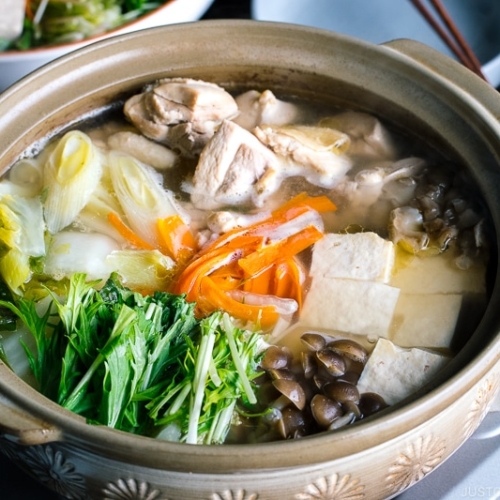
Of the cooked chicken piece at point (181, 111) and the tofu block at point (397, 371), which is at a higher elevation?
the cooked chicken piece at point (181, 111)

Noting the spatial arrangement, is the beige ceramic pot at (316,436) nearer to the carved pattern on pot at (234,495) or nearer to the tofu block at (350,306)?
the carved pattern on pot at (234,495)

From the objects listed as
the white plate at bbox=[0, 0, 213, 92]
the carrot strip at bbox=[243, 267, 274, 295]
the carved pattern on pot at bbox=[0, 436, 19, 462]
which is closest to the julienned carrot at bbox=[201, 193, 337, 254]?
the carrot strip at bbox=[243, 267, 274, 295]

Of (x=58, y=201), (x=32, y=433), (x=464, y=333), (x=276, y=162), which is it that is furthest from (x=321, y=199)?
(x=32, y=433)

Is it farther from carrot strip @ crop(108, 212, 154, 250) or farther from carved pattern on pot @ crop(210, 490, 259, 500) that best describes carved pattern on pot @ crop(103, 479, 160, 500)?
carrot strip @ crop(108, 212, 154, 250)

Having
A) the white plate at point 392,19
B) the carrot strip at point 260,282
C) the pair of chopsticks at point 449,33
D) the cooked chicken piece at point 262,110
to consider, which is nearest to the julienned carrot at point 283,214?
the carrot strip at point 260,282

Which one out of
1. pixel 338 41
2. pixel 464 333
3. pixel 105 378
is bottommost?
pixel 464 333

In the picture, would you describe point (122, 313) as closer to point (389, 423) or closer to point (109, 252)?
point (109, 252)

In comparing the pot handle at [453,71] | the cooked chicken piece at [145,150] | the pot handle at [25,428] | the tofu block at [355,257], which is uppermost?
the pot handle at [453,71]
